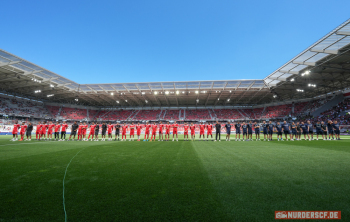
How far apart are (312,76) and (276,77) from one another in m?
4.64

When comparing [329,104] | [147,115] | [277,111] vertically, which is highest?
[329,104]

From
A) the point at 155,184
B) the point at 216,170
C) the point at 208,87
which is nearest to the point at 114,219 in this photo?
the point at 155,184

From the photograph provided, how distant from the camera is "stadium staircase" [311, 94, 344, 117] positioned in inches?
1120

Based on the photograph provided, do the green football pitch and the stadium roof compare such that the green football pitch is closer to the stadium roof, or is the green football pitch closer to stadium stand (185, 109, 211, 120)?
the stadium roof

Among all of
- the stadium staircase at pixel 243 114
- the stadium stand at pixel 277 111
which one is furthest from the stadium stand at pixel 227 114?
the stadium stand at pixel 277 111

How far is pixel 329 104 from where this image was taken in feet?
96.1

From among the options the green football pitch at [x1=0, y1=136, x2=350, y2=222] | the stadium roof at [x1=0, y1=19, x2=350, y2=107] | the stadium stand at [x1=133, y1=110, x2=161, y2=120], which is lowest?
the green football pitch at [x1=0, y1=136, x2=350, y2=222]

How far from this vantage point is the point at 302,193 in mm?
2434

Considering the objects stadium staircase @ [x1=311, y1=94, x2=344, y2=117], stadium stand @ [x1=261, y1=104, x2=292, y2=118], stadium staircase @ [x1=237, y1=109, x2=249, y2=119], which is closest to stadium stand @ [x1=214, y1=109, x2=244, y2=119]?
stadium staircase @ [x1=237, y1=109, x2=249, y2=119]

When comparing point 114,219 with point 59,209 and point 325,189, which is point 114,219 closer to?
point 59,209

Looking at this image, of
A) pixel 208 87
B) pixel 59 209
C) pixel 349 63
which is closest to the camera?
pixel 59 209

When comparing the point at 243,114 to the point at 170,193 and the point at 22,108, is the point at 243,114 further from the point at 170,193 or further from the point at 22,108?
the point at 22,108

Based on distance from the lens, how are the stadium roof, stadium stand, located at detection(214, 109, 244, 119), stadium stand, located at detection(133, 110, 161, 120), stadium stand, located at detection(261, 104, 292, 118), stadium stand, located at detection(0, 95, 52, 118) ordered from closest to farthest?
the stadium roof → stadium stand, located at detection(0, 95, 52, 118) → stadium stand, located at detection(261, 104, 292, 118) → stadium stand, located at detection(214, 109, 244, 119) → stadium stand, located at detection(133, 110, 161, 120)

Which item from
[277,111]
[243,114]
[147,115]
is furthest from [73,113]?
[277,111]
